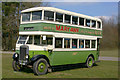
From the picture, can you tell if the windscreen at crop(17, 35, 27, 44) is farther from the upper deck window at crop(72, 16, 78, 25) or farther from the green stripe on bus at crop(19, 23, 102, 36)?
the upper deck window at crop(72, 16, 78, 25)

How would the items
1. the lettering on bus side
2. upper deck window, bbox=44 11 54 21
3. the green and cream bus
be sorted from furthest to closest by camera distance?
1. the lettering on bus side
2. upper deck window, bbox=44 11 54 21
3. the green and cream bus

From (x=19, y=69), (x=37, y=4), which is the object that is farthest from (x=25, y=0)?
(x=19, y=69)

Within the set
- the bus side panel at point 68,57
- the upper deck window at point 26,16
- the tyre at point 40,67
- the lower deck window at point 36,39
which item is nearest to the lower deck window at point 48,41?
the lower deck window at point 36,39

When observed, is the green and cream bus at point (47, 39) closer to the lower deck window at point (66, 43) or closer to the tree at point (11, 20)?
the lower deck window at point (66, 43)

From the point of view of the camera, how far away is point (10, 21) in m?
43.2

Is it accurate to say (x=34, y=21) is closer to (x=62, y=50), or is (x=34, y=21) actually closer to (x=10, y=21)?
(x=62, y=50)

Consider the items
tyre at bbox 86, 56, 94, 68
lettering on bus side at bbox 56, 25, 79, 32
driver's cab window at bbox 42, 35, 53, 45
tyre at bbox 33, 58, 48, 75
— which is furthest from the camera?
tyre at bbox 86, 56, 94, 68

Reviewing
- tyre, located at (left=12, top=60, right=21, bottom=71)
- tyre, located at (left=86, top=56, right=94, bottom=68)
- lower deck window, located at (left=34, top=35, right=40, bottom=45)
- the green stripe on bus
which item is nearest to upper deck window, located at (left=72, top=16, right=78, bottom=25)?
the green stripe on bus

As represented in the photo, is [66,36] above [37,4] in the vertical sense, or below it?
below

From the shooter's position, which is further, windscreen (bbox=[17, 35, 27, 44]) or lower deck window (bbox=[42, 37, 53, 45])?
windscreen (bbox=[17, 35, 27, 44])

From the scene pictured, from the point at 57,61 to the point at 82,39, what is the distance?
3.45 m

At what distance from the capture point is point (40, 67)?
12953 mm

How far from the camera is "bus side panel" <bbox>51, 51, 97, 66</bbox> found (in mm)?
13960

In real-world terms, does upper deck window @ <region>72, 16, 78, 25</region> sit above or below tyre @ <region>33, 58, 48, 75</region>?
above
